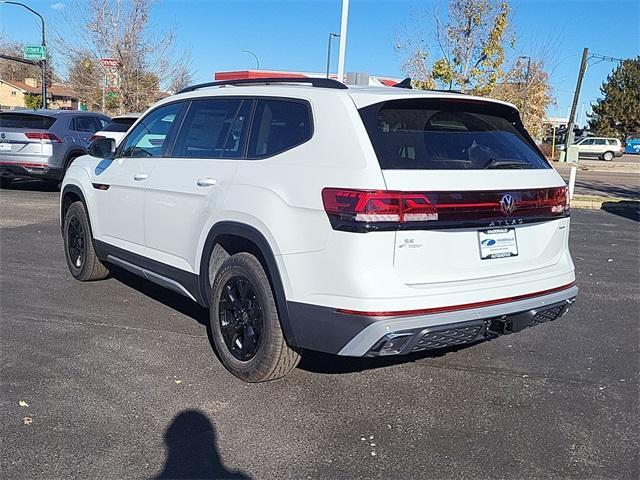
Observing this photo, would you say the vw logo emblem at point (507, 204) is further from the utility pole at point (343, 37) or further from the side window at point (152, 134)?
the utility pole at point (343, 37)

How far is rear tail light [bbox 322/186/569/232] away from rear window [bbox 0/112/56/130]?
1219 cm

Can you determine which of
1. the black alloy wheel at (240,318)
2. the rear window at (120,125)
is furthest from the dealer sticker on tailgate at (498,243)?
the rear window at (120,125)

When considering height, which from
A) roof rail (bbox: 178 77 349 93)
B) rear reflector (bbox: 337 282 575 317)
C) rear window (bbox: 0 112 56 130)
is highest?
roof rail (bbox: 178 77 349 93)

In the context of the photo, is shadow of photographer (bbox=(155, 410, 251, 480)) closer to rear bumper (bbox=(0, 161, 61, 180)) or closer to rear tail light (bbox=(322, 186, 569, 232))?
rear tail light (bbox=(322, 186, 569, 232))

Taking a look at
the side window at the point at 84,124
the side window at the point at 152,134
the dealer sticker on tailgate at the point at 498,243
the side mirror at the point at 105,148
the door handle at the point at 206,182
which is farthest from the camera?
the side window at the point at 84,124

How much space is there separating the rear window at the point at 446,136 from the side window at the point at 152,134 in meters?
2.05

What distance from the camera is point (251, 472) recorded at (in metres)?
3.07

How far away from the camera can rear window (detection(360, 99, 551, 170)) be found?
347 centimetres

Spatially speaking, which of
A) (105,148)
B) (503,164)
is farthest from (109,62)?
(503,164)

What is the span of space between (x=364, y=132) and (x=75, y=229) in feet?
13.0

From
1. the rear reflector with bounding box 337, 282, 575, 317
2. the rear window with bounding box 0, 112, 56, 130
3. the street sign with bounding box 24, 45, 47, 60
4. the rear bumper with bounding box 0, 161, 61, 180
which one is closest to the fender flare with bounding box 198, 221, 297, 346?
the rear reflector with bounding box 337, 282, 575, 317

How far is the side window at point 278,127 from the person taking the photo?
3.78 meters

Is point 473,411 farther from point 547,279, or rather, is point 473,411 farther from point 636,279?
point 636,279

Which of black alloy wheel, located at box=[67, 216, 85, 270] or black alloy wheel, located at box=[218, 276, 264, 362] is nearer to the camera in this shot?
black alloy wheel, located at box=[218, 276, 264, 362]
